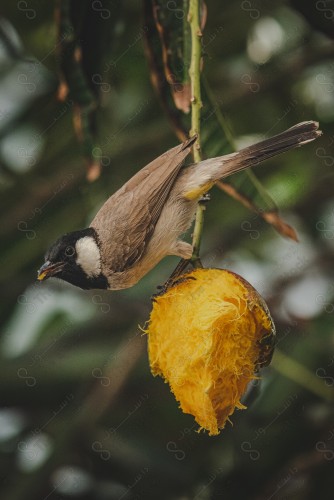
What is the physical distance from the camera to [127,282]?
1408mm

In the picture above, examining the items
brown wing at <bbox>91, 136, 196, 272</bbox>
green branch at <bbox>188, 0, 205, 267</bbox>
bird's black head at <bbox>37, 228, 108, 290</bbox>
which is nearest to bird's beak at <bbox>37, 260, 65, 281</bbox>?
bird's black head at <bbox>37, 228, 108, 290</bbox>

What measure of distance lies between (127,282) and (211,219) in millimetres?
609

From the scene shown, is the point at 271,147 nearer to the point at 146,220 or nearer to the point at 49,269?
the point at 146,220

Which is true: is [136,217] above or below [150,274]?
above

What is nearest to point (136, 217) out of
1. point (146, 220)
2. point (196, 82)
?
point (146, 220)

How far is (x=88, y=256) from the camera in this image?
4.40 feet

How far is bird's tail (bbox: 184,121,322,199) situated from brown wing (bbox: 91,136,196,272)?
43 mm

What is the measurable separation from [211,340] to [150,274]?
2.99 feet

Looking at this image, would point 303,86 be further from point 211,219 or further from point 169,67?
point 169,67

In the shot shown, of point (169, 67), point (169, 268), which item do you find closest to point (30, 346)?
point (169, 268)

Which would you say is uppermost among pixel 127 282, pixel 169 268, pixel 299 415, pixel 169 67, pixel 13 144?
pixel 169 67

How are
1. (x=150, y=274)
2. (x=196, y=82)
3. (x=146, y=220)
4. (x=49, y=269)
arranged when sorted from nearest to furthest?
1. (x=196, y=82)
2. (x=49, y=269)
3. (x=146, y=220)
4. (x=150, y=274)

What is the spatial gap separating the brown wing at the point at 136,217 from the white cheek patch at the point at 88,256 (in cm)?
2

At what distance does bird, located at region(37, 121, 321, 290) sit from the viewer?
134cm
